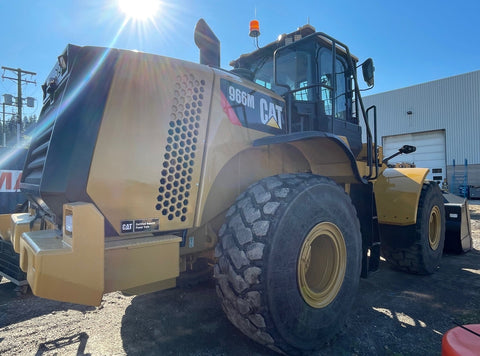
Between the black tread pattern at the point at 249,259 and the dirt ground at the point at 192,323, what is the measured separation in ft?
1.46

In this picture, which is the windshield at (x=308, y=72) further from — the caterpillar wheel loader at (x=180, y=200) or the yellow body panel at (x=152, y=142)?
the yellow body panel at (x=152, y=142)

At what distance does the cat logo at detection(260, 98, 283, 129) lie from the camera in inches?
115

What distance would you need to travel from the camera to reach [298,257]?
232 centimetres

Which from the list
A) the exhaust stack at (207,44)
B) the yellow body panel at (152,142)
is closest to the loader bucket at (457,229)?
the exhaust stack at (207,44)

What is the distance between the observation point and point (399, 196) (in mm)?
4508

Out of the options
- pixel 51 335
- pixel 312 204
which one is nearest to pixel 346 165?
pixel 312 204

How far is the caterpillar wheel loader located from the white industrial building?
80.7 feet

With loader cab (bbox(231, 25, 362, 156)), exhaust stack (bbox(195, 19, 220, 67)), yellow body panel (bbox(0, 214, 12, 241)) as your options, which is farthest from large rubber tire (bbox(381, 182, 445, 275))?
yellow body panel (bbox(0, 214, 12, 241))

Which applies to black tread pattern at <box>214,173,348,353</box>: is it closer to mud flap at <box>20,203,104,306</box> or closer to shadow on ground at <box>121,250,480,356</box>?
shadow on ground at <box>121,250,480,356</box>

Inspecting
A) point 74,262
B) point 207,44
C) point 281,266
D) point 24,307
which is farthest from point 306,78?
point 24,307

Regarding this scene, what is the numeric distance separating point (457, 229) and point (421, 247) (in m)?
2.05

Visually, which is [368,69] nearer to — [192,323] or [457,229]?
[192,323]

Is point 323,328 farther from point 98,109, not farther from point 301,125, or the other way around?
point 98,109

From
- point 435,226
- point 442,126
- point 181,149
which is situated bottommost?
point 435,226
